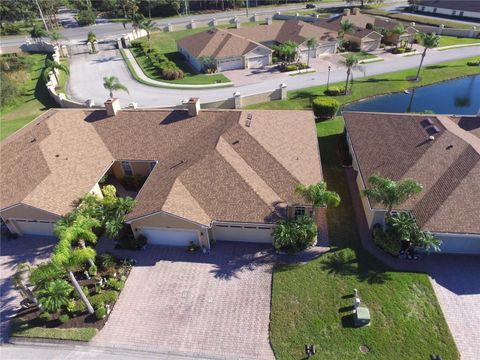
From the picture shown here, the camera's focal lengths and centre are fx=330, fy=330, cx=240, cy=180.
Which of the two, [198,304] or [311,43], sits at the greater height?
[311,43]

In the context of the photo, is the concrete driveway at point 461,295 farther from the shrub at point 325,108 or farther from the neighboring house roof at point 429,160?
the shrub at point 325,108

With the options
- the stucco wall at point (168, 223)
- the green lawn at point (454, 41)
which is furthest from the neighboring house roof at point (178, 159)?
the green lawn at point (454, 41)

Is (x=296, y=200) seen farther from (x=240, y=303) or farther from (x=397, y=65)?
(x=397, y=65)

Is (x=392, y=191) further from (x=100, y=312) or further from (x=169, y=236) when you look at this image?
(x=100, y=312)

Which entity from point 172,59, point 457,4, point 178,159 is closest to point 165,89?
point 172,59

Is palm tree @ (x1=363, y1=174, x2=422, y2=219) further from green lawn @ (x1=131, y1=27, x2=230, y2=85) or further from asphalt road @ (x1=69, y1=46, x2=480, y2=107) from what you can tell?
green lawn @ (x1=131, y1=27, x2=230, y2=85)
